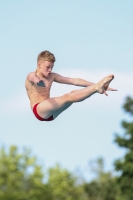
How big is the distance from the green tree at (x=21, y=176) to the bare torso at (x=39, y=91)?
6551cm

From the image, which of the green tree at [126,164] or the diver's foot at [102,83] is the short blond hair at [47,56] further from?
the green tree at [126,164]

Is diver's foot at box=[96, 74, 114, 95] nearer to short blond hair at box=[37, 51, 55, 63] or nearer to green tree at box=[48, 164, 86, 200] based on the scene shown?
short blond hair at box=[37, 51, 55, 63]

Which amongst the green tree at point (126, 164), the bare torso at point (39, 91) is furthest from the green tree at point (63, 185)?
the bare torso at point (39, 91)

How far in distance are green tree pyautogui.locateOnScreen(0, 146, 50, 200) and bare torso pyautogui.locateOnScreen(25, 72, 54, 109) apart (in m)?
65.5

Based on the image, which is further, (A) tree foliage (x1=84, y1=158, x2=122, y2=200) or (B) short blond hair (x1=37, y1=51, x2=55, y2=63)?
(A) tree foliage (x1=84, y1=158, x2=122, y2=200)

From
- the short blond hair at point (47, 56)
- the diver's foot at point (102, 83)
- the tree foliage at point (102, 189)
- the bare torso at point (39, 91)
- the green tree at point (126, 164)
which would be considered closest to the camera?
the diver's foot at point (102, 83)

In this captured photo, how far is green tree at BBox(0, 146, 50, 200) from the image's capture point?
85.6m

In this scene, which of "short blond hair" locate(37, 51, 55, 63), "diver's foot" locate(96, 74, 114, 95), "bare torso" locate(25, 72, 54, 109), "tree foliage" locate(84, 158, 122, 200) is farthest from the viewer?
"tree foliage" locate(84, 158, 122, 200)

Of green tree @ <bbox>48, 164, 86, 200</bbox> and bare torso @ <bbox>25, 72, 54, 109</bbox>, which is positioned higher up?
green tree @ <bbox>48, 164, 86, 200</bbox>

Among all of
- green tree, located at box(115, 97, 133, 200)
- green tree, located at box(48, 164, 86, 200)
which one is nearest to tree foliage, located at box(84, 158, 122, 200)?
green tree, located at box(48, 164, 86, 200)

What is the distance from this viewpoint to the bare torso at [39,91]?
60.3 ft

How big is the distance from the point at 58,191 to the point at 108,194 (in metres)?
7.78

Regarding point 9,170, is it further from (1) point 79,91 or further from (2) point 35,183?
(1) point 79,91

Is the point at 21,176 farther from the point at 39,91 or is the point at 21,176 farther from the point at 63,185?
the point at 39,91
